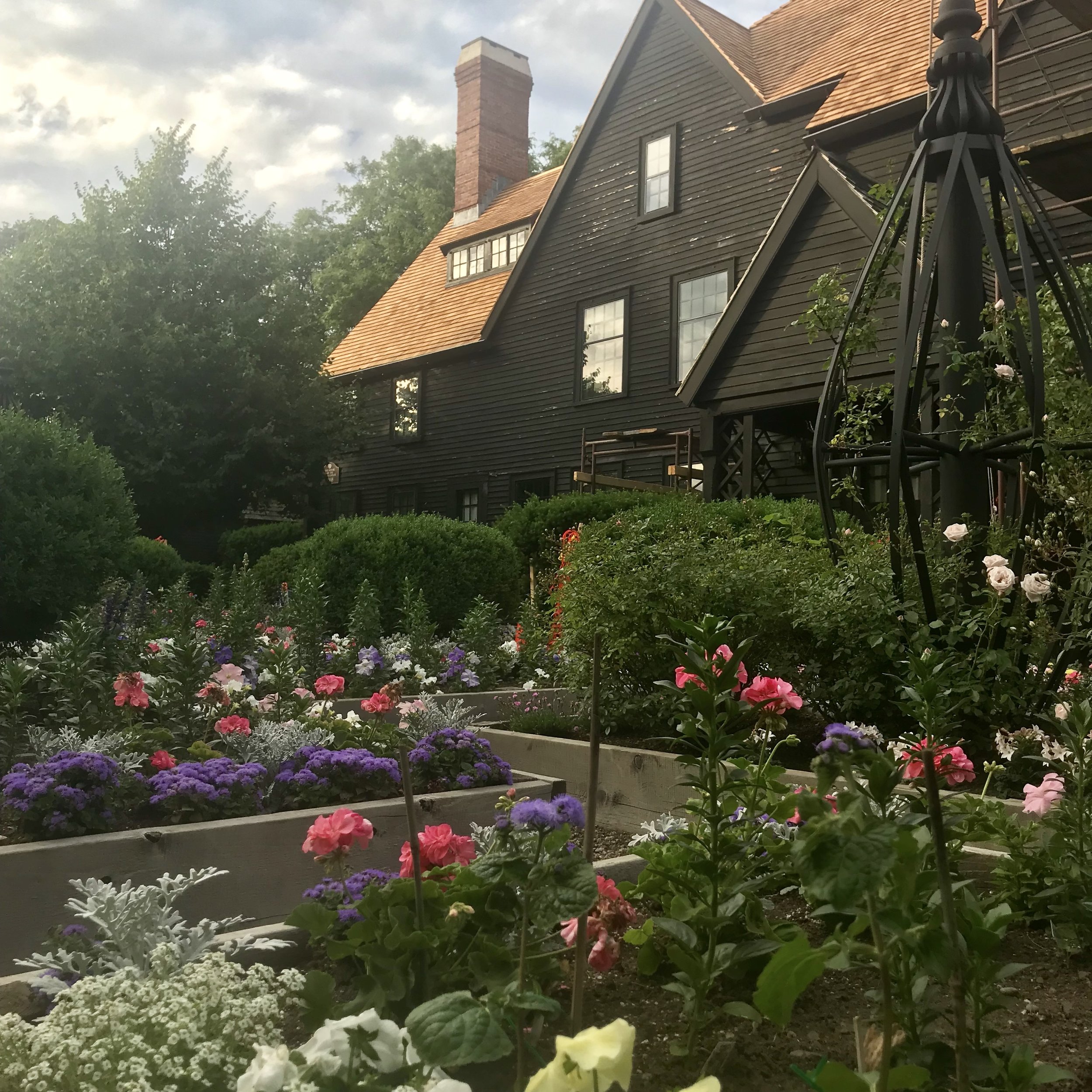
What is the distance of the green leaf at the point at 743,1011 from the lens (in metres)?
2.01

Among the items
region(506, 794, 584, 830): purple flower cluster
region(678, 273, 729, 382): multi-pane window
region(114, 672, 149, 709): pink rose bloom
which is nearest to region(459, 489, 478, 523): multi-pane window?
region(678, 273, 729, 382): multi-pane window

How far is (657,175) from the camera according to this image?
→ 1831 centimetres

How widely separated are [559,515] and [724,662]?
1139 centimetres

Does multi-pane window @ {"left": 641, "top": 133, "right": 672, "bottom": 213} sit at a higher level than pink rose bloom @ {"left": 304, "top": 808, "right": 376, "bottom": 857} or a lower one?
higher

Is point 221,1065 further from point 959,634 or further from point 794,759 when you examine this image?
point 794,759

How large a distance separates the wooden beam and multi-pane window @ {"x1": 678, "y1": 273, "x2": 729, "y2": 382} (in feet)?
6.74

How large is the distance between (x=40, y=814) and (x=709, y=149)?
16430 millimetres

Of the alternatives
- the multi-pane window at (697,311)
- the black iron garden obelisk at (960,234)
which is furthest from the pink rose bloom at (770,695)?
the multi-pane window at (697,311)

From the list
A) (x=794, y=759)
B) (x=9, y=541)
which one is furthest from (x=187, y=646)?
(x=794, y=759)

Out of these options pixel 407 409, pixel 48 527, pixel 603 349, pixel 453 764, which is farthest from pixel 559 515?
pixel 407 409

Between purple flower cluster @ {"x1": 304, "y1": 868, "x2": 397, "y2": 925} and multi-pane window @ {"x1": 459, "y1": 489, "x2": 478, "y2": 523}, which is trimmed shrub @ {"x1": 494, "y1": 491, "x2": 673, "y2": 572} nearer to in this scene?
multi-pane window @ {"x1": 459, "y1": 489, "x2": 478, "y2": 523}

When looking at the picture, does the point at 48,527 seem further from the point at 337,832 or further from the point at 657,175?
the point at 657,175

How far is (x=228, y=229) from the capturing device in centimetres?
2423

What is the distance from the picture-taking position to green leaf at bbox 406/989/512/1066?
4.75 feet
